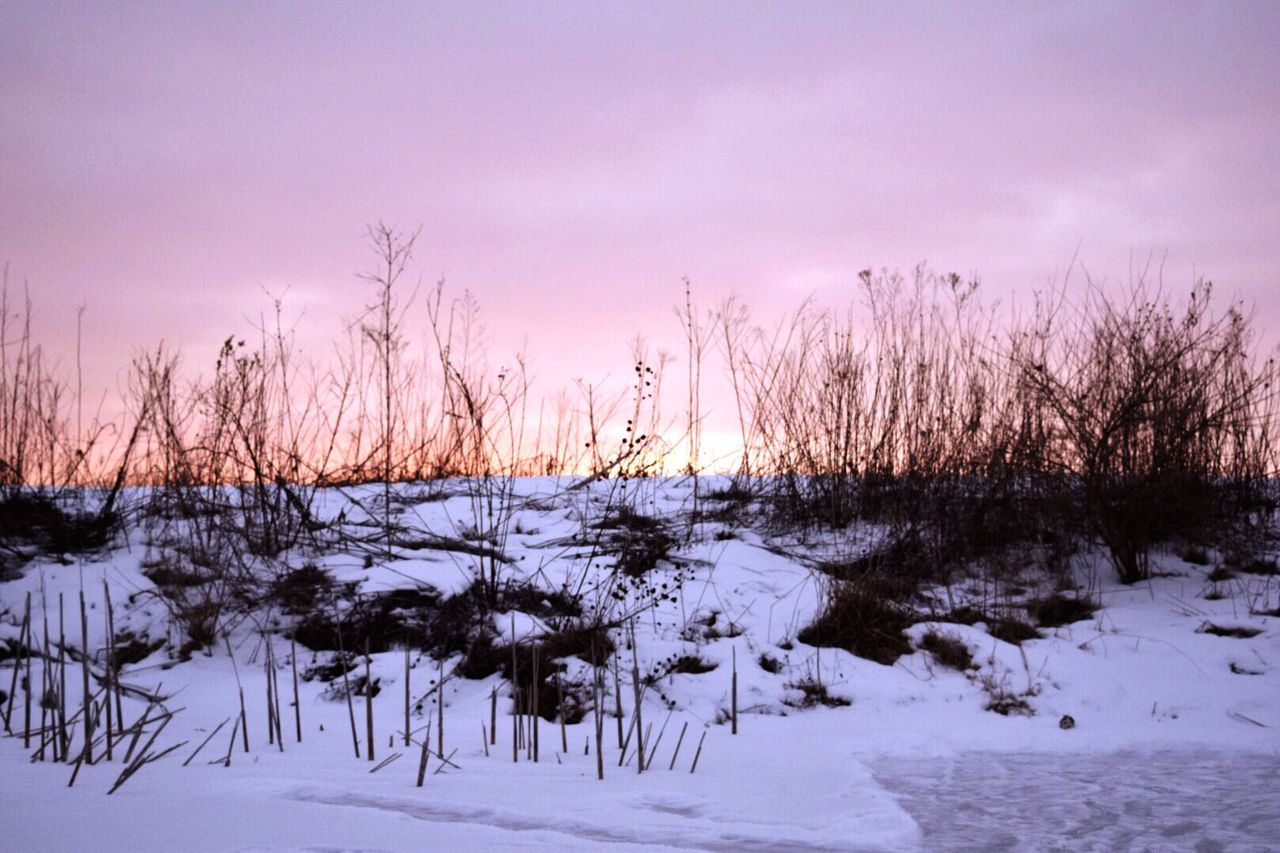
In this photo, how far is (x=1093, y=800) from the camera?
2.88 metres

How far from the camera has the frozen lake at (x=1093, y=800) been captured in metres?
2.49

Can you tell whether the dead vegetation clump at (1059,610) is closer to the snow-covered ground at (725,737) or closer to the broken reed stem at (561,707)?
the snow-covered ground at (725,737)

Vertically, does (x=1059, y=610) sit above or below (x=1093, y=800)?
above

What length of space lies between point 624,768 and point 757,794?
1.69ft

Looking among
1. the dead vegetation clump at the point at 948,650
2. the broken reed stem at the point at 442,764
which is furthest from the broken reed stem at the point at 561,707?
the dead vegetation clump at the point at 948,650

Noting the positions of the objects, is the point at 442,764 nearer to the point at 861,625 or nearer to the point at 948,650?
the point at 861,625

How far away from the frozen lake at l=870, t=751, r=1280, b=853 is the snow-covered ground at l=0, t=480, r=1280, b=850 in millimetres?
13

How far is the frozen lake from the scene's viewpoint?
8.18 feet

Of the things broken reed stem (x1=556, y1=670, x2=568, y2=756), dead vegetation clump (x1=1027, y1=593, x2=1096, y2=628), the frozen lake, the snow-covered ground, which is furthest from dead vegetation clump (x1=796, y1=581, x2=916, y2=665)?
broken reed stem (x1=556, y1=670, x2=568, y2=756)

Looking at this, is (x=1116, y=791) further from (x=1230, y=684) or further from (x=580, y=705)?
(x=580, y=705)

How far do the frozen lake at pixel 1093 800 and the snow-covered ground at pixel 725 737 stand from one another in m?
0.01

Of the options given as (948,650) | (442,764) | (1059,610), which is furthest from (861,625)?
(442,764)

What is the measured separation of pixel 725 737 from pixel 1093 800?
1391mm

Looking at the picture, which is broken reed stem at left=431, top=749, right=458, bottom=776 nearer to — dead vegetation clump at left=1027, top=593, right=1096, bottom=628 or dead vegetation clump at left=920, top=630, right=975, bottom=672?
dead vegetation clump at left=920, top=630, right=975, bottom=672
